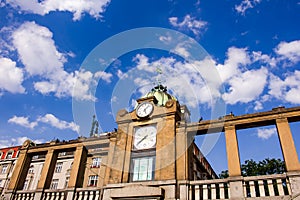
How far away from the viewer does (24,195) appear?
68.6 ft

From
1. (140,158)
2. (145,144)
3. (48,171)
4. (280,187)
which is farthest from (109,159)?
(280,187)

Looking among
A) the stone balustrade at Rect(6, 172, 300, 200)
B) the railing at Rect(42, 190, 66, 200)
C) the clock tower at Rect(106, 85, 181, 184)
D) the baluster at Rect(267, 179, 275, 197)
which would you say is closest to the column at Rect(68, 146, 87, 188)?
the railing at Rect(42, 190, 66, 200)

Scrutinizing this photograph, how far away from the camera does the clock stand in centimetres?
1988

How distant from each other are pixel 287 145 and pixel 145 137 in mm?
9528

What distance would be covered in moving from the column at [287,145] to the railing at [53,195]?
15.9 metres

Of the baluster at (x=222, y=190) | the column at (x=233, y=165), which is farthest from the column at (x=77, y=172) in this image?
the column at (x=233, y=165)

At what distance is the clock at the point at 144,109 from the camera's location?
65.2 ft

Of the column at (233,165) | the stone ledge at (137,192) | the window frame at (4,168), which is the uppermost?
the window frame at (4,168)

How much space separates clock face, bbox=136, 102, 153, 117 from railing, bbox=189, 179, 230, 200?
21.0 feet

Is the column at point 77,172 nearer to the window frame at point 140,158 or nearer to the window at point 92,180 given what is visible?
the window frame at point 140,158

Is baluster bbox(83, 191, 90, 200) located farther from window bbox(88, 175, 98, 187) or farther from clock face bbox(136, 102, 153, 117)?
window bbox(88, 175, 98, 187)

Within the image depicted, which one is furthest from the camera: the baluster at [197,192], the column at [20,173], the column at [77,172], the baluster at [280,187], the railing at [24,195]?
the column at [20,173]

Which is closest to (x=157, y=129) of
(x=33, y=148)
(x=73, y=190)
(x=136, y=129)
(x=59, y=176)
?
(x=136, y=129)

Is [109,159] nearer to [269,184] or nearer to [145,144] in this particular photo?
[145,144]
